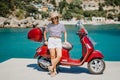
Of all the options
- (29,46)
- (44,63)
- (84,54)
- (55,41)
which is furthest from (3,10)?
(55,41)

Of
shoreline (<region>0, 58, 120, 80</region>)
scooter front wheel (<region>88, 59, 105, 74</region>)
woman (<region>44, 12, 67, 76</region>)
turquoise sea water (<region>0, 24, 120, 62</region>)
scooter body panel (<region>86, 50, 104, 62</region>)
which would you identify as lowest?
turquoise sea water (<region>0, 24, 120, 62</region>)

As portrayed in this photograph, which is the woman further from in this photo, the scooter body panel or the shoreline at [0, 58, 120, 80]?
the scooter body panel

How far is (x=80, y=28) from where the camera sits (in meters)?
5.51

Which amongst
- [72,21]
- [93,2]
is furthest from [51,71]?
[93,2]

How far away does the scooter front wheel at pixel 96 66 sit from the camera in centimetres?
552

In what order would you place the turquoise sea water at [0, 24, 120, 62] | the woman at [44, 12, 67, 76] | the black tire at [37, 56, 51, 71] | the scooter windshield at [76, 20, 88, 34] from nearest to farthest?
the woman at [44, 12, 67, 76] < the scooter windshield at [76, 20, 88, 34] < the black tire at [37, 56, 51, 71] < the turquoise sea water at [0, 24, 120, 62]

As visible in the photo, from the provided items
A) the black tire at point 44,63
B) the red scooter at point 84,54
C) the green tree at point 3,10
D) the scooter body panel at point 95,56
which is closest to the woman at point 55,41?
the red scooter at point 84,54

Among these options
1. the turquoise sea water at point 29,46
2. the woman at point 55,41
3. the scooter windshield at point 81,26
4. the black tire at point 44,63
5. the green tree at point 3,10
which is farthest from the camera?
the green tree at point 3,10

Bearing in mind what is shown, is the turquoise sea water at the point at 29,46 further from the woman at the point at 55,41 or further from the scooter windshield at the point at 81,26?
the woman at the point at 55,41

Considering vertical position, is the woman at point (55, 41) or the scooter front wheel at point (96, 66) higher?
the woman at point (55, 41)

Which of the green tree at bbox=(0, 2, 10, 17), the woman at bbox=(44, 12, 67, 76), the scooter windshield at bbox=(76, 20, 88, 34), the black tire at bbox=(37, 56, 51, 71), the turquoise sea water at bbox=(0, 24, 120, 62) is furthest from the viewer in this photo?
the green tree at bbox=(0, 2, 10, 17)

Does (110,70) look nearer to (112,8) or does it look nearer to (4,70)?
(4,70)

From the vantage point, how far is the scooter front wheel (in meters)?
5.52

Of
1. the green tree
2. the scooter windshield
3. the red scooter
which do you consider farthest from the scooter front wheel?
the green tree
